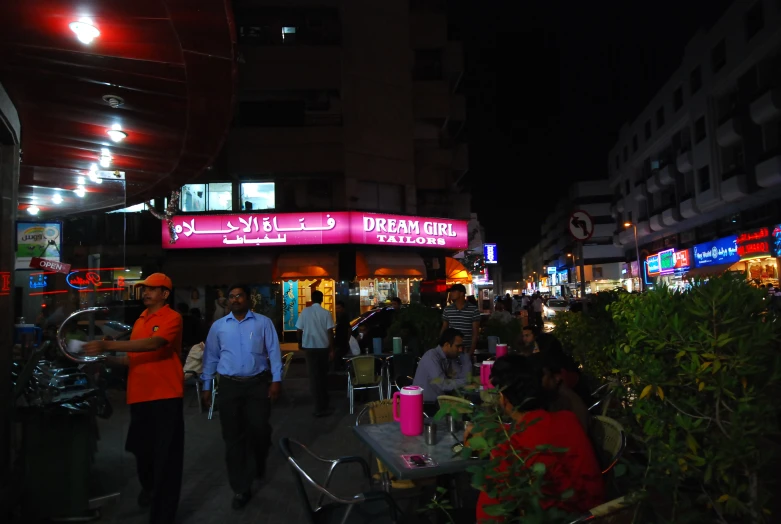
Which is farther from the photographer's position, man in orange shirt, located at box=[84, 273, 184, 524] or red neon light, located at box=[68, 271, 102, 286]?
red neon light, located at box=[68, 271, 102, 286]

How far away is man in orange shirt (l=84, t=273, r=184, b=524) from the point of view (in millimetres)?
3920

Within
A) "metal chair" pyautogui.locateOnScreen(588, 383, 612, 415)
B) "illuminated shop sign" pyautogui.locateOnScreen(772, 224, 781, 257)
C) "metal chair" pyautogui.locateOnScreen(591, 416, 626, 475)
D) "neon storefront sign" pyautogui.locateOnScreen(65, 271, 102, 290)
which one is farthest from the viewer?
"illuminated shop sign" pyautogui.locateOnScreen(772, 224, 781, 257)

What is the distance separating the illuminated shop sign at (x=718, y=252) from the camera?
1022 inches

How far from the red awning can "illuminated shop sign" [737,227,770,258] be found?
972 inches

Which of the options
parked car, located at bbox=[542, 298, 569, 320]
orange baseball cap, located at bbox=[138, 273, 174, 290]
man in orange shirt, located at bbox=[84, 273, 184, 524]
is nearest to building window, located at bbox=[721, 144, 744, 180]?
parked car, located at bbox=[542, 298, 569, 320]

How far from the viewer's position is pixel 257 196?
18.6m

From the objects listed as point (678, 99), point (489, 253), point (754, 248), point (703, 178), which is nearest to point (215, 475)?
point (754, 248)

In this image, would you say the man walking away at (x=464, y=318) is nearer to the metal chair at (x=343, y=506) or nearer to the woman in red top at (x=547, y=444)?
the metal chair at (x=343, y=506)

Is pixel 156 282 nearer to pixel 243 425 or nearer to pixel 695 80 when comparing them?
pixel 243 425

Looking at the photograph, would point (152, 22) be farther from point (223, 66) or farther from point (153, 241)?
point (153, 241)

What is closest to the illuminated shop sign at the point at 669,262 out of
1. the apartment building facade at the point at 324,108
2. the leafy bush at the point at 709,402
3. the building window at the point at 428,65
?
the building window at the point at 428,65

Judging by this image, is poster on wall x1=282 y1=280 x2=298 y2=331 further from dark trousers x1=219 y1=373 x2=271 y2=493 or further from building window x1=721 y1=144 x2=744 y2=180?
building window x1=721 y1=144 x2=744 y2=180

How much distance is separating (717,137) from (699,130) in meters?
3.98

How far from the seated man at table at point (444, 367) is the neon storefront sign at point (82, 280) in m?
3.41
